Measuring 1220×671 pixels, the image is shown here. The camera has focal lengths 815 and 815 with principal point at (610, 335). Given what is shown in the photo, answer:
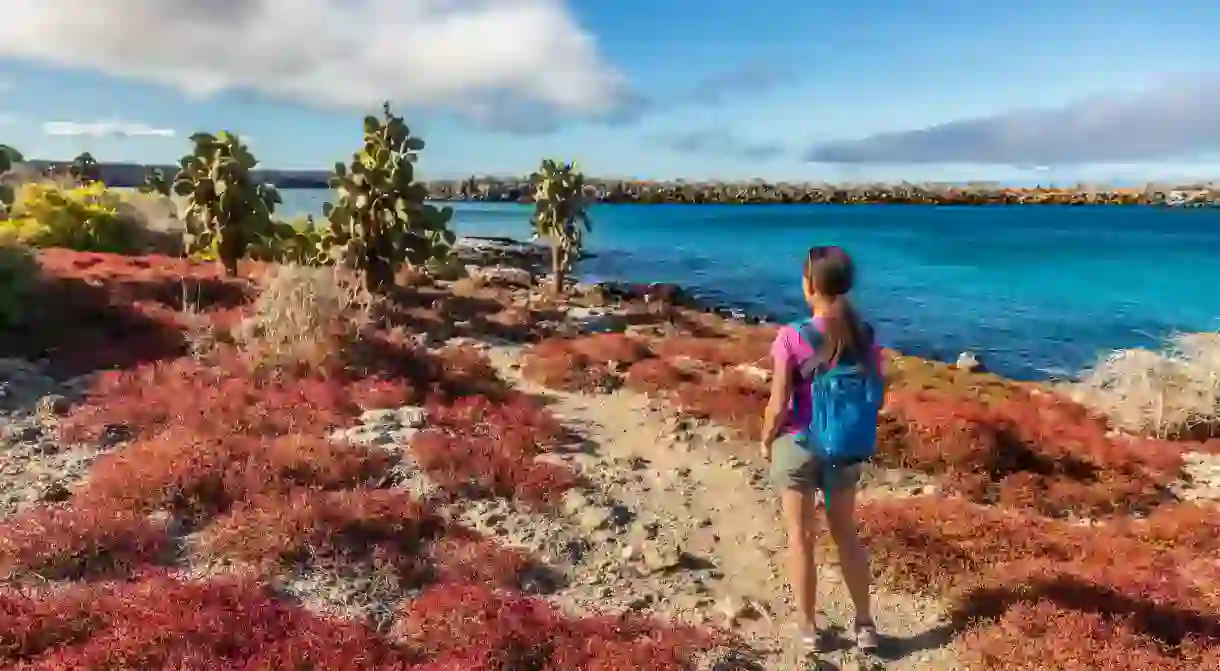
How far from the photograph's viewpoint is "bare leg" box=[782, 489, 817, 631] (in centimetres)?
619

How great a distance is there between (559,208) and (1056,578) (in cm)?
2897

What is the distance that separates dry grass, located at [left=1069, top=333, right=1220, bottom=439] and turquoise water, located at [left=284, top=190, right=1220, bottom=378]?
541 inches

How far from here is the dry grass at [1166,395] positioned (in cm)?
1499

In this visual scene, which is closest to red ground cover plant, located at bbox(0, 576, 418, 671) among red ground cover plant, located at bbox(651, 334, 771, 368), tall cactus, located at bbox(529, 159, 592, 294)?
red ground cover plant, located at bbox(651, 334, 771, 368)

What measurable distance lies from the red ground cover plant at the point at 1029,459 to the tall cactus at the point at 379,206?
1329 centimetres

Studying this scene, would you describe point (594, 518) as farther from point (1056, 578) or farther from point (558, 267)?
point (558, 267)

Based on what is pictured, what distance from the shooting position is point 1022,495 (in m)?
10.8

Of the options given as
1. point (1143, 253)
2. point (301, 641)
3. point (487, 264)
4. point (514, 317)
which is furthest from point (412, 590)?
point (1143, 253)

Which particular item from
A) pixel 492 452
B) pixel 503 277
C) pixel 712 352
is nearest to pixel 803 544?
pixel 492 452

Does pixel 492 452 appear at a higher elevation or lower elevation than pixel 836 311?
lower

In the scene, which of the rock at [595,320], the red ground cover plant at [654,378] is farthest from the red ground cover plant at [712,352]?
the rock at [595,320]

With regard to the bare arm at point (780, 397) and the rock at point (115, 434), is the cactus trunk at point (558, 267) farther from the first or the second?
the bare arm at point (780, 397)

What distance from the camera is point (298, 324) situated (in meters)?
13.9

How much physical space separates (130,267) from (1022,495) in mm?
21552
